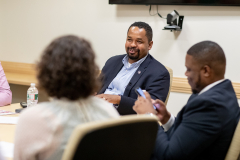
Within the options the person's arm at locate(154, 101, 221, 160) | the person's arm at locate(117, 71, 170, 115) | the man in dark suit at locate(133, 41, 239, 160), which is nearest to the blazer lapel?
the person's arm at locate(117, 71, 170, 115)

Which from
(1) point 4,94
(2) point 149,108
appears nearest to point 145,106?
(2) point 149,108

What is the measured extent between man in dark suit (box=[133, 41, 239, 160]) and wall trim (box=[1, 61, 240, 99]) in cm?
176

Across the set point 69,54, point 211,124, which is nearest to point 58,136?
point 69,54

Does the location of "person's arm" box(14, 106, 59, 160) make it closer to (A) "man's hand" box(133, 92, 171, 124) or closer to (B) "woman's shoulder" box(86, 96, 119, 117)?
(B) "woman's shoulder" box(86, 96, 119, 117)

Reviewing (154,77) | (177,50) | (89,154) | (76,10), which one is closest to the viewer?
(89,154)

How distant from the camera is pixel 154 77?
225 cm

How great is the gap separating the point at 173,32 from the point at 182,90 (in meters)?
0.71

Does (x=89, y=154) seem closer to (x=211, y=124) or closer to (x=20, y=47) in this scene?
(x=211, y=124)

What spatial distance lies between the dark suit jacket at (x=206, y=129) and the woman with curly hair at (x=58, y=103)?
1.56 feet

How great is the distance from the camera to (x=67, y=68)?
845 mm

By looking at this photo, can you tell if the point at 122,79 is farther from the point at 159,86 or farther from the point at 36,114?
the point at 36,114

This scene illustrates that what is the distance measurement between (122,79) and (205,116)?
1320 mm

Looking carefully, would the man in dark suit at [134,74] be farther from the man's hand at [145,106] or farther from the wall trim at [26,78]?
the wall trim at [26,78]

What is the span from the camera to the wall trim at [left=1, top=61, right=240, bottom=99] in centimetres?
308
